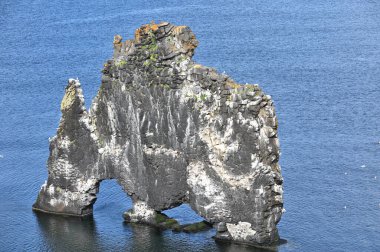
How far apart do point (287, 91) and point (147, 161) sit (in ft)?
154

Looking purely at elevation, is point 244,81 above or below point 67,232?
above

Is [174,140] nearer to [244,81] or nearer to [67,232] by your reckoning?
[67,232]

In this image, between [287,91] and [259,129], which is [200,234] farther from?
[287,91]

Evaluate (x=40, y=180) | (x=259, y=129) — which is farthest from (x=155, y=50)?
(x=40, y=180)

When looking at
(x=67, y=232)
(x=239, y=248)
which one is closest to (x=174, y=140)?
(x=239, y=248)

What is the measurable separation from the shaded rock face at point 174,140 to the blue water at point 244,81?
10.5 feet

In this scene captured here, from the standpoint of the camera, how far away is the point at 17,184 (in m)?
107

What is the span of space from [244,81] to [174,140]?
49.4 metres

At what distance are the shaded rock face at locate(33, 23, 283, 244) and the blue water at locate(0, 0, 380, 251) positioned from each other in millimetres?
3211

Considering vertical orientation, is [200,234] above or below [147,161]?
below

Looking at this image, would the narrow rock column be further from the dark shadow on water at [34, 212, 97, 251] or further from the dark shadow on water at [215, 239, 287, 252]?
the dark shadow on water at [215, 239, 287, 252]

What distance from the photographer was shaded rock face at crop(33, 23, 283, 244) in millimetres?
84750

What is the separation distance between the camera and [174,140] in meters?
89.3

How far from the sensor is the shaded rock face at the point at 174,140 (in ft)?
278
